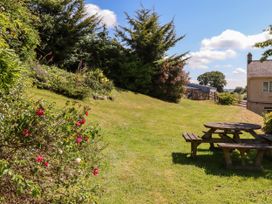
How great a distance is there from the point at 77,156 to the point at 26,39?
10.3 meters

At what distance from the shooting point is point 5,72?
2.29 meters

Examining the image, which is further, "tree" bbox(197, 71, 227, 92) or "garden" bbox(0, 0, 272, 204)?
"tree" bbox(197, 71, 227, 92)

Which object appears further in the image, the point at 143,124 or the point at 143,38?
the point at 143,38

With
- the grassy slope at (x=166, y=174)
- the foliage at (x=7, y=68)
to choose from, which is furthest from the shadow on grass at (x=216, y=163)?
the foliage at (x=7, y=68)

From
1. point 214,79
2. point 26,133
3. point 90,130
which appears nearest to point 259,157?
point 90,130

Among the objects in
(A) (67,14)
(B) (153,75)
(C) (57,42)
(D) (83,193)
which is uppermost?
(A) (67,14)

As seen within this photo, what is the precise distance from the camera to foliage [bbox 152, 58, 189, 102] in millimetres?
21688

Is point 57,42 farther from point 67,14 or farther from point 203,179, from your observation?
point 203,179

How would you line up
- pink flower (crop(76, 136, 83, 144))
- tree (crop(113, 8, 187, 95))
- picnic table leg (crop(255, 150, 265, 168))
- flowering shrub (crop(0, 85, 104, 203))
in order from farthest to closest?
tree (crop(113, 8, 187, 95)) < picnic table leg (crop(255, 150, 265, 168)) < pink flower (crop(76, 136, 83, 144)) < flowering shrub (crop(0, 85, 104, 203))

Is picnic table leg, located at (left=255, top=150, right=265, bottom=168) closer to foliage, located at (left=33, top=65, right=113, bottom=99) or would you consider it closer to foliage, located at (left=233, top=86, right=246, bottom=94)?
foliage, located at (left=33, top=65, right=113, bottom=99)

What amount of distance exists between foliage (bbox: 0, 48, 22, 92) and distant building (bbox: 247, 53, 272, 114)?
95.1ft

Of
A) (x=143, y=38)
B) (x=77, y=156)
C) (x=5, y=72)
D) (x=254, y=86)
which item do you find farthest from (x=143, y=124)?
(x=254, y=86)

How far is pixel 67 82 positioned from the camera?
13.2 metres

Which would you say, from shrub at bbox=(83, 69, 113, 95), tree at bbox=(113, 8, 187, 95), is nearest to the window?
tree at bbox=(113, 8, 187, 95)
